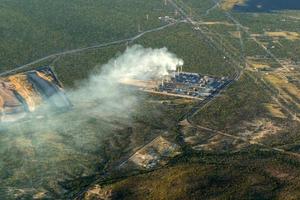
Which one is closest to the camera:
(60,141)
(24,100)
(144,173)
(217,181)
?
(217,181)

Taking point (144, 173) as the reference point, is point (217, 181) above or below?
above

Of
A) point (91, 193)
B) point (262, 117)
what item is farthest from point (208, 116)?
point (91, 193)

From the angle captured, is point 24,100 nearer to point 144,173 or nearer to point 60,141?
point 60,141

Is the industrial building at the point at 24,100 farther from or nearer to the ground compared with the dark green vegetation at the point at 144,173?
farther from the ground

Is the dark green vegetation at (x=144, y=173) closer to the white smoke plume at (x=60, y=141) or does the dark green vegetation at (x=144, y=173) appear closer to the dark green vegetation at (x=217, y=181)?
the dark green vegetation at (x=217, y=181)

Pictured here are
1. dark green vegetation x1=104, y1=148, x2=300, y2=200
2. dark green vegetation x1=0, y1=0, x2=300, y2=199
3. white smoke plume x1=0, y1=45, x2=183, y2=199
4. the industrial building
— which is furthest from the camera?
the industrial building

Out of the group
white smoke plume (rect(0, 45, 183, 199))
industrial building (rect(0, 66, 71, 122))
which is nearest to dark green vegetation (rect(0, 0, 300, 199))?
white smoke plume (rect(0, 45, 183, 199))

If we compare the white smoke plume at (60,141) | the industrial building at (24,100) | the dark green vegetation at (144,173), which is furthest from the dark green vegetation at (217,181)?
the industrial building at (24,100)

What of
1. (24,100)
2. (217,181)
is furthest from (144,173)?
(24,100)

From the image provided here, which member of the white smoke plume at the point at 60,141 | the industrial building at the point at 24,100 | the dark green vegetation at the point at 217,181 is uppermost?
the industrial building at the point at 24,100

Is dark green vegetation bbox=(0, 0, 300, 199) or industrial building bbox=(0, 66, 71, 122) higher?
industrial building bbox=(0, 66, 71, 122)

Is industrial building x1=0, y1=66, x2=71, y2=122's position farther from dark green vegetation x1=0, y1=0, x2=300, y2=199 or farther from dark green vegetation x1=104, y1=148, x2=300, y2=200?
dark green vegetation x1=104, y1=148, x2=300, y2=200

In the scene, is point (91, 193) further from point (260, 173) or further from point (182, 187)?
point (260, 173)
